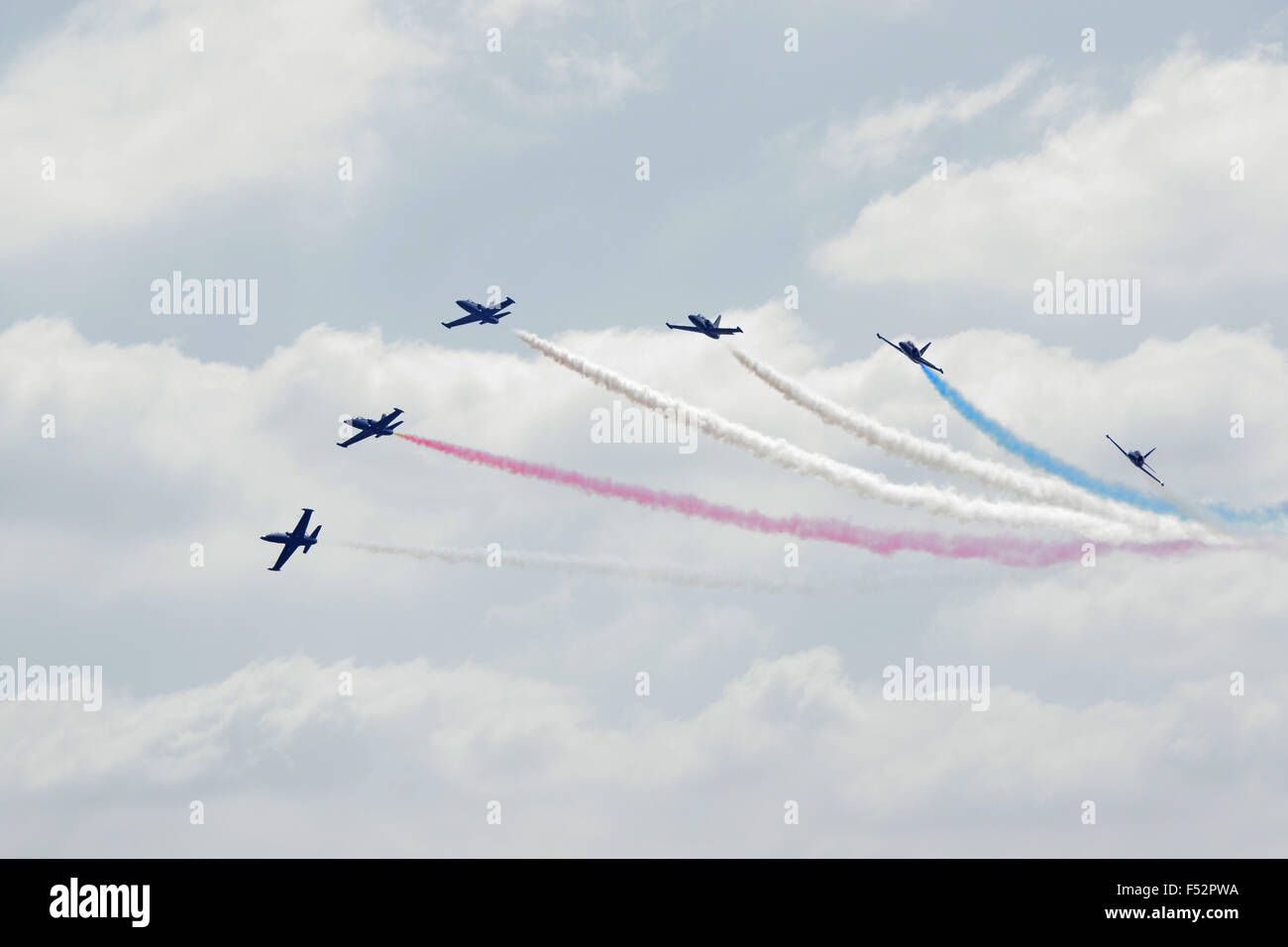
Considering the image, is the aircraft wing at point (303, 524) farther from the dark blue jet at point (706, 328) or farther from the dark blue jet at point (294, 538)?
the dark blue jet at point (706, 328)

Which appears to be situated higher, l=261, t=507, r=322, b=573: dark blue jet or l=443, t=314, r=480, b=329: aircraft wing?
l=443, t=314, r=480, b=329: aircraft wing

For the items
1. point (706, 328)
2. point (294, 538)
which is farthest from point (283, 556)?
point (706, 328)

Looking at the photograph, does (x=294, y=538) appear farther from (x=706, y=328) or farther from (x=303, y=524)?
(x=706, y=328)

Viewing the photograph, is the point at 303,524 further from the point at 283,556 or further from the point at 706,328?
the point at 706,328

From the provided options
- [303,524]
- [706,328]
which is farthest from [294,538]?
[706,328]

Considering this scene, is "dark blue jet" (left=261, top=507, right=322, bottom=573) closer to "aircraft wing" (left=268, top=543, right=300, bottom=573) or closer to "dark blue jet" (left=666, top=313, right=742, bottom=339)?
"aircraft wing" (left=268, top=543, right=300, bottom=573)

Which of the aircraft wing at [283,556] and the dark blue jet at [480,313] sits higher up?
the dark blue jet at [480,313]

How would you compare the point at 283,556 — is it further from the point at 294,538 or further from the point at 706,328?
the point at 706,328

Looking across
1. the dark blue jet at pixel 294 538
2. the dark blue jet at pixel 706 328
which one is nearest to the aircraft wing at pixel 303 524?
the dark blue jet at pixel 294 538

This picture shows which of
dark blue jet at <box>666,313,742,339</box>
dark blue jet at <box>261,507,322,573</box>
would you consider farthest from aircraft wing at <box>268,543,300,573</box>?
dark blue jet at <box>666,313,742,339</box>

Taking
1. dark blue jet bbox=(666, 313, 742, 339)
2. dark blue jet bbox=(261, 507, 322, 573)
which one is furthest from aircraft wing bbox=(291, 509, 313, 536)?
dark blue jet bbox=(666, 313, 742, 339)

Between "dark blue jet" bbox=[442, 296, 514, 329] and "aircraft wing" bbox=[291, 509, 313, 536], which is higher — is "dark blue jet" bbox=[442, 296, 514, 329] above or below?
above
